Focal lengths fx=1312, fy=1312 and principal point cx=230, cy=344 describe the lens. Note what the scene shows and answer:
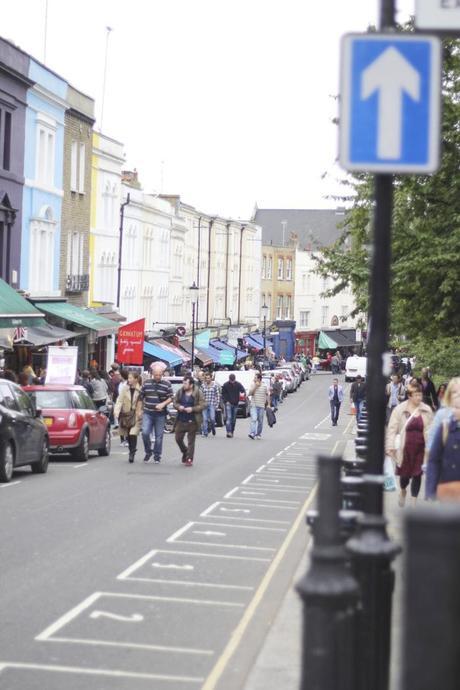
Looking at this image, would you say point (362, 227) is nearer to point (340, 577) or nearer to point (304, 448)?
point (304, 448)

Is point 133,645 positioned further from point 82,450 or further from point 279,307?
point 279,307

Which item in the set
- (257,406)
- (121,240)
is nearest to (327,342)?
(121,240)

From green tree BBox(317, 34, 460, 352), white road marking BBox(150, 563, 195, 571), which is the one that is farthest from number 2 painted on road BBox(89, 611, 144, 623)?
green tree BBox(317, 34, 460, 352)

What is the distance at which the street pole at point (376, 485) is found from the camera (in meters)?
5.77

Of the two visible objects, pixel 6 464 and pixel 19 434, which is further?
pixel 19 434

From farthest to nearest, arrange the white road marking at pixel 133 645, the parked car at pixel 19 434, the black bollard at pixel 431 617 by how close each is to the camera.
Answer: the parked car at pixel 19 434
the white road marking at pixel 133 645
the black bollard at pixel 431 617

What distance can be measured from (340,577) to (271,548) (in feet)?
31.6

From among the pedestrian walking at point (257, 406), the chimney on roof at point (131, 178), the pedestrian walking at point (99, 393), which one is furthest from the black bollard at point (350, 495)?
the chimney on roof at point (131, 178)

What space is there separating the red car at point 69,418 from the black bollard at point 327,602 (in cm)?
2033

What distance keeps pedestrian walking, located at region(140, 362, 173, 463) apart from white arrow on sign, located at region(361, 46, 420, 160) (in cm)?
1858

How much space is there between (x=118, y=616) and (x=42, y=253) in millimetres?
34349

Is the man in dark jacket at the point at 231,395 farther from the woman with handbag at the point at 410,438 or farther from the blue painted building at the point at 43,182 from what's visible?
the woman with handbag at the point at 410,438

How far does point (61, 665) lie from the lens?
28.3 ft

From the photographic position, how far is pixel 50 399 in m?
25.4
